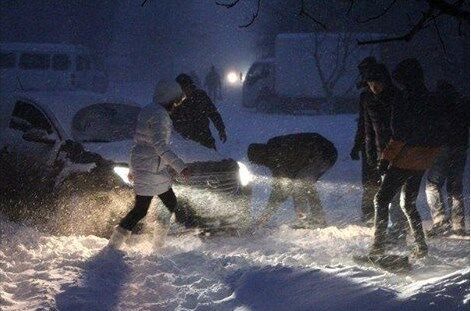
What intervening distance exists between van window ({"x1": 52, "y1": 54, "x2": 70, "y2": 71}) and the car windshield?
1947cm

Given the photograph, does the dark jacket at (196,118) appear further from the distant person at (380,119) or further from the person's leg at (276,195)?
the distant person at (380,119)

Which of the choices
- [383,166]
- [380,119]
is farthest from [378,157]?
[383,166]

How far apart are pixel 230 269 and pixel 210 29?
6520 cm

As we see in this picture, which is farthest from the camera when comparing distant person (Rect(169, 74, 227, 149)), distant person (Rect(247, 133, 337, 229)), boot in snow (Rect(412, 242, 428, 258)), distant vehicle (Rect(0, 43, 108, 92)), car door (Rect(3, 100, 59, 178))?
distant vehicle (Rect(0, 43, 108, 92))

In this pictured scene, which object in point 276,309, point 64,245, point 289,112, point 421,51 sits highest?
point 421,51

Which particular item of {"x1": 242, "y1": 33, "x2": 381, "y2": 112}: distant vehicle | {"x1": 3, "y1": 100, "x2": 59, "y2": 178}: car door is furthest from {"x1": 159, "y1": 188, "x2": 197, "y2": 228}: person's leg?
{"x1": 242, "y1": 33, "x2": 381, "y2": 112}: distant vehicle

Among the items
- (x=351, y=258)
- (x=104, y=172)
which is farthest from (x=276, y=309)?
(x=104, y=172)

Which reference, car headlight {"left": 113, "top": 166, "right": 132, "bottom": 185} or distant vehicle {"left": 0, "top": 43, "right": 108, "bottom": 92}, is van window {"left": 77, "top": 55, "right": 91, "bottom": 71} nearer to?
distant vehicle {"left": 0, "top": 43, "right": 108, "bottom": 92}

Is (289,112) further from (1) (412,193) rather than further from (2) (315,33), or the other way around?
(1) (412,193)

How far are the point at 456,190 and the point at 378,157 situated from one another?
49.4 inches

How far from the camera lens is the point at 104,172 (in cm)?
553

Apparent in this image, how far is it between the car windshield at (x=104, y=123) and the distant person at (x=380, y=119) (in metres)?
2.74

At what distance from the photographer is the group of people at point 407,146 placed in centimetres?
498

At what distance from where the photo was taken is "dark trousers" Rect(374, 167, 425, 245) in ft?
16.6
